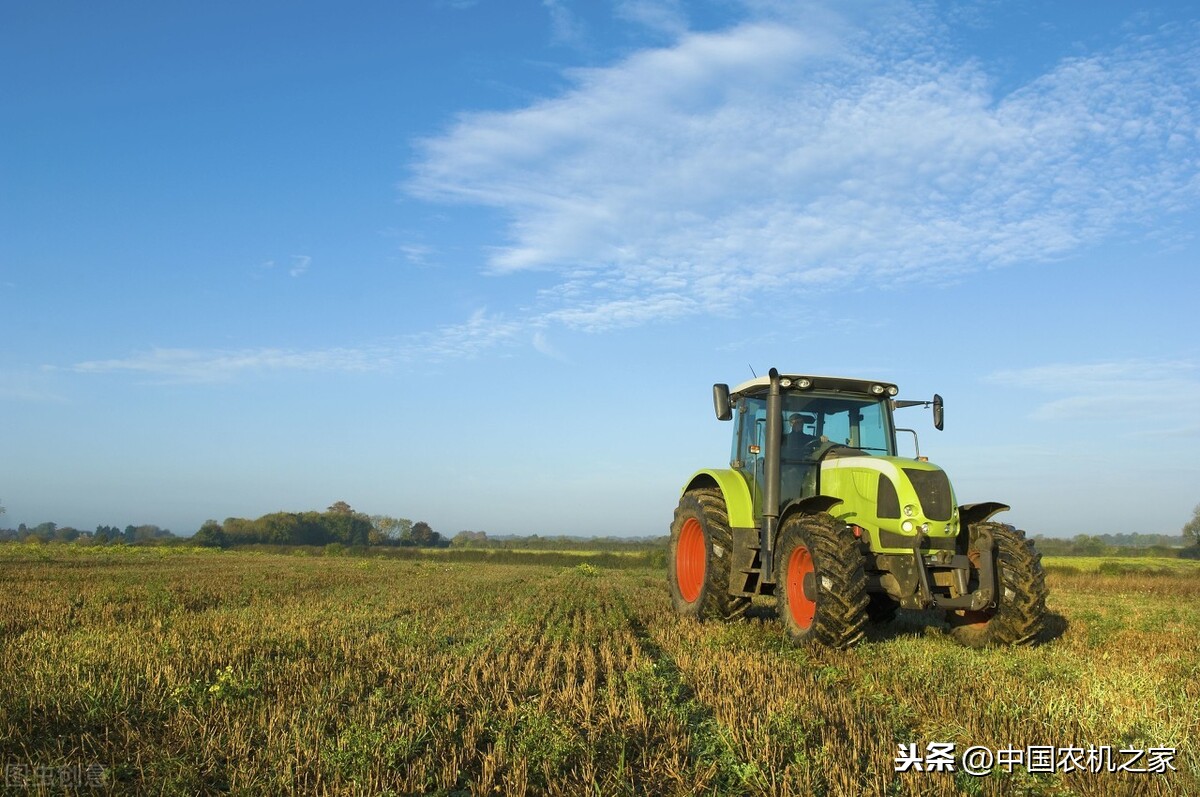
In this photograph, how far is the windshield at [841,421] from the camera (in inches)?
356

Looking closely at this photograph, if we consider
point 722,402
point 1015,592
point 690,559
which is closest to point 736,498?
point 722,402

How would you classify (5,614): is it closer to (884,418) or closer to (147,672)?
(147,672)

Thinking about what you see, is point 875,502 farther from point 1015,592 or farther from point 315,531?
point 315,531

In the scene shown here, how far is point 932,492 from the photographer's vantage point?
7.57 meters

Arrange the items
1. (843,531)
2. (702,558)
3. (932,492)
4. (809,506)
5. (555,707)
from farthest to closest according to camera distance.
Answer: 1. (702,558)
2. (809,506)
3. (932,492)
4. (843,531)
5. (555,707)

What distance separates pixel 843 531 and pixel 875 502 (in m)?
0.71

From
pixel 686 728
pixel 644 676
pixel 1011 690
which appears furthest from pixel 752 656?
pixel 686 728

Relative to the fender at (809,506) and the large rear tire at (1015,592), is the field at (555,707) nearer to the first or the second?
the large rear tire at (1015,592)

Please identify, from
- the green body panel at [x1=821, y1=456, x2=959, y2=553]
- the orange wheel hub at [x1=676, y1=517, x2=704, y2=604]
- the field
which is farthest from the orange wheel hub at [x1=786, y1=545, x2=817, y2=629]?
the orange wheel hub at [x1=676, y1=517, x2=704, y2=604]

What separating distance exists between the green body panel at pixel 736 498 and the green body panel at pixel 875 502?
3.71ft

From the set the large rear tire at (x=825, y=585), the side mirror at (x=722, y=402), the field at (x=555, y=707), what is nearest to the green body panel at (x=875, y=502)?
the large rear tire at (x=825, y=585)

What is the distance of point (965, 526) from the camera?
804 cm

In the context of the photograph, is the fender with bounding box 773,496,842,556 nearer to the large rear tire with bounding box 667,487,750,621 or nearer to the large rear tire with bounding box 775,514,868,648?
the large rear tire with bounding box 775,514,868,648

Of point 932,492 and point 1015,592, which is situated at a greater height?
point 932,492
